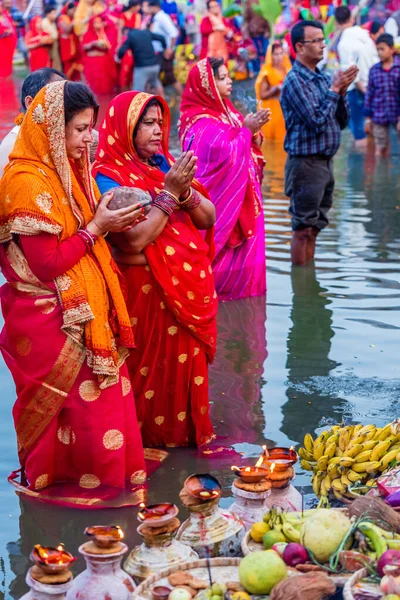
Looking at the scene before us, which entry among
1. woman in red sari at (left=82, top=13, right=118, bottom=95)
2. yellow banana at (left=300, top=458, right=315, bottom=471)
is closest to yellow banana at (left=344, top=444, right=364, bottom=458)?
yellow banana at (left=300, top=458, right=315, bottom=471)

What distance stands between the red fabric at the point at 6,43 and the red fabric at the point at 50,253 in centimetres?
2147

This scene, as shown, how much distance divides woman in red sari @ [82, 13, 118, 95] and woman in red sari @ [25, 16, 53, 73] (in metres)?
1.04

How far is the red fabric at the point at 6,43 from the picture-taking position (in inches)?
971

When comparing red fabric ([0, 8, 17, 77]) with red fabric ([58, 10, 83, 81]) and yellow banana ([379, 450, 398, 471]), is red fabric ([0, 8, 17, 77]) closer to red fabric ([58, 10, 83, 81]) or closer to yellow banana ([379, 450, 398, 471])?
red fabric ([58, 10, 83, 81])

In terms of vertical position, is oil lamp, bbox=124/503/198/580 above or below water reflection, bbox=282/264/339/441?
above

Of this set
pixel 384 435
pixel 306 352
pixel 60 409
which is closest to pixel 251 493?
pixel 384 435

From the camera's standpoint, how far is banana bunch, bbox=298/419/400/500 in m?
4.09

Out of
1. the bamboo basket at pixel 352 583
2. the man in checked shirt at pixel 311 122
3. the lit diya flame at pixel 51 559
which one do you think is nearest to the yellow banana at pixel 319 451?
the bamboo basket at pixel 352 583

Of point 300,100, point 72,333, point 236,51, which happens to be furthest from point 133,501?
point 236,51

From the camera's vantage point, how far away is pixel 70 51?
2225cm

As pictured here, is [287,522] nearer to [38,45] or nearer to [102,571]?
[102,571]

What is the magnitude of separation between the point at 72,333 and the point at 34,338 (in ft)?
0.53

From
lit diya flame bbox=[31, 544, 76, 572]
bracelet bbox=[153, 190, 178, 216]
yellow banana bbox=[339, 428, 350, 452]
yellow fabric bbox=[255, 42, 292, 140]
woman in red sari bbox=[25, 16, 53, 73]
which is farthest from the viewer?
woman in red sari bbox=[25, 16, 53, 73]

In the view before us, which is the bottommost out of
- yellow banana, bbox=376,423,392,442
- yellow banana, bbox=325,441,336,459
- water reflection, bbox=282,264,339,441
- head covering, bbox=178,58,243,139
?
water reflection, bbox=282,264,339,441
